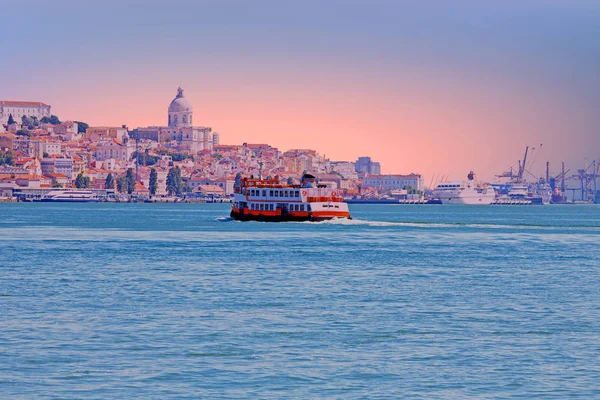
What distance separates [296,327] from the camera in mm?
25266

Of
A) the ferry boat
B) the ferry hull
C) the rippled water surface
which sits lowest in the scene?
the rippled water surface

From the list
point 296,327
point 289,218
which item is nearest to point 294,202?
point 289,218

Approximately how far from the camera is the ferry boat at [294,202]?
89.6 metres

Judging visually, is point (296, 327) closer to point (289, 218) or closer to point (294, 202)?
point (289, 218)

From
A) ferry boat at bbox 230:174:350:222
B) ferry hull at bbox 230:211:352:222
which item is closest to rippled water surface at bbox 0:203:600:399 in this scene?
ferry boat at bbox 230:174:350:222

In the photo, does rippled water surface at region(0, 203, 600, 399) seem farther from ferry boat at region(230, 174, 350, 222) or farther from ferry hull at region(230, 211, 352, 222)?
ferry hull at region(230, 211, 352, 222)

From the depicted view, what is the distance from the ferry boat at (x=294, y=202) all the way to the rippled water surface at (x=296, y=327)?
39899 millimetres

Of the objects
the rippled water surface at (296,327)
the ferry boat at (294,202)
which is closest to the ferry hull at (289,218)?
the ferry boat at (294,202)

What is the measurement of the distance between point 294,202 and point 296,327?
6522cm

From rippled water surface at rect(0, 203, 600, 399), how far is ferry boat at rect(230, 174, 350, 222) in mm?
39899

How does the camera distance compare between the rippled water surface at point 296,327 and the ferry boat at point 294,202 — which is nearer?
the rippled water surface at point 296,327

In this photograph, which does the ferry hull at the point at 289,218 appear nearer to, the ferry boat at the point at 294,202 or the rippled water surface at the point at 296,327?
the ferry boat at the point at 294,202

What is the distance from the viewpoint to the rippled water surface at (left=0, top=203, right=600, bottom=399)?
1939 cm

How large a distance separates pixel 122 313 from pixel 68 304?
8.10ft
